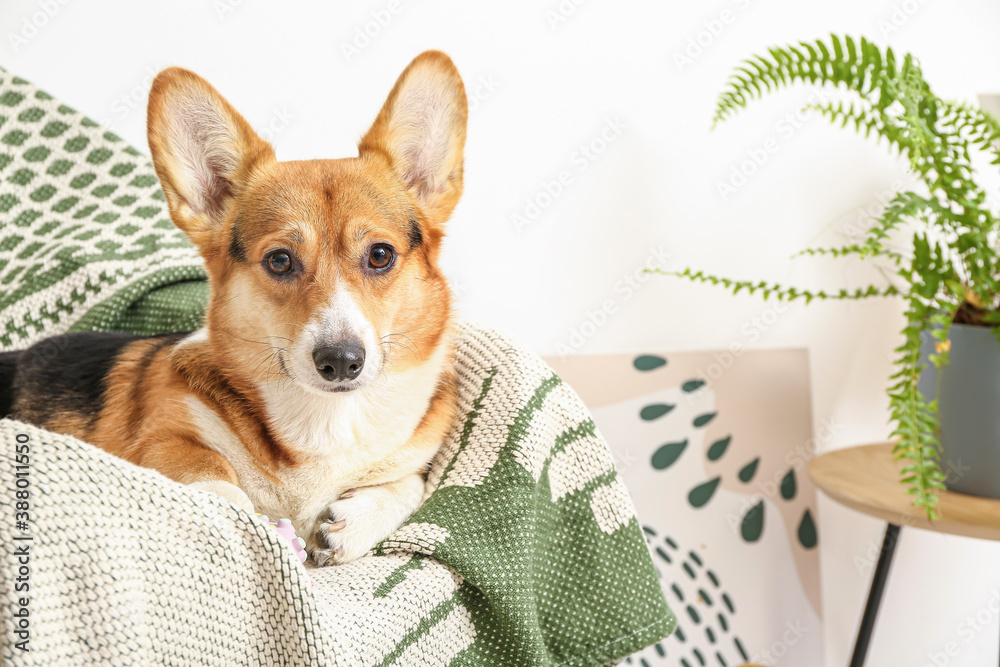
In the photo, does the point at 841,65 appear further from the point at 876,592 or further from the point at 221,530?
the point at 221,530

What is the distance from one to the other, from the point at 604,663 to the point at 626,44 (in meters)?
1.36

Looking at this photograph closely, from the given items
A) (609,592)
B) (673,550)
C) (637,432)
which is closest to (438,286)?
(609,592)

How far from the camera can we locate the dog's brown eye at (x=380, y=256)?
0.95 meters

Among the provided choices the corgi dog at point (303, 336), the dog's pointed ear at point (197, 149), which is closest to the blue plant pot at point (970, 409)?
the corgi dog at point (303, 336)

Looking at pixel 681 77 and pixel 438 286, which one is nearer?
pixel 438 286

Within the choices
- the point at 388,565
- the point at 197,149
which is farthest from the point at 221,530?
the point at 197,149

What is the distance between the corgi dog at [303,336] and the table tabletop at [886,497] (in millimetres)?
906

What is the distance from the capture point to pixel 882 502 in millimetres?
1475

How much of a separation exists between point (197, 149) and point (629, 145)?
109 centimetres

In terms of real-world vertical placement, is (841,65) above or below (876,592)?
above

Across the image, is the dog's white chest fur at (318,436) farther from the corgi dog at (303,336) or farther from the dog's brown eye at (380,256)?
the dog's brown eye at (380,256)

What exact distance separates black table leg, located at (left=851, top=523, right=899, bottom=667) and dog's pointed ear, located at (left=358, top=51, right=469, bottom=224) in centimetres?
122

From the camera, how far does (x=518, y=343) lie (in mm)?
1089

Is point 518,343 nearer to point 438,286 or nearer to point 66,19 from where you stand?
point 438,286
